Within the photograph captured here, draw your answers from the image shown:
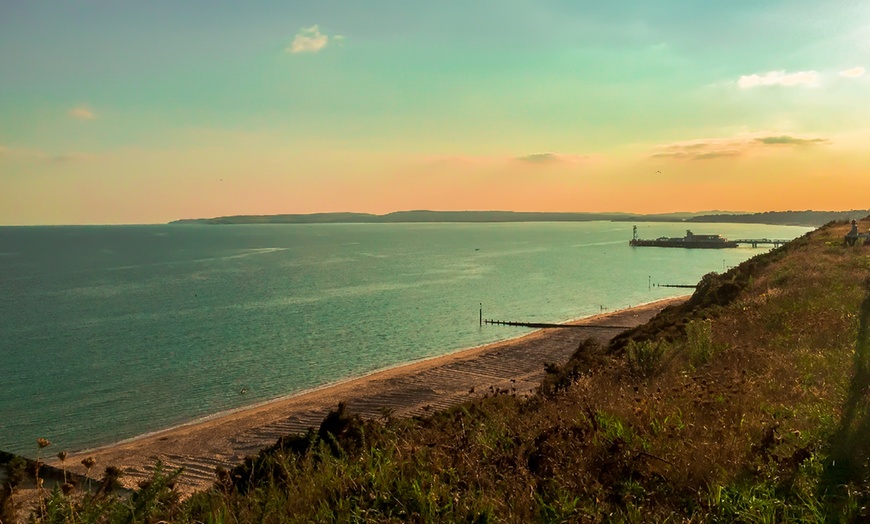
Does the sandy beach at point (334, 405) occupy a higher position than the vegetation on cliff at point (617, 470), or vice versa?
the vegetation on cliff at point (617, 470)

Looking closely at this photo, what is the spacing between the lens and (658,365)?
1284 centimetres

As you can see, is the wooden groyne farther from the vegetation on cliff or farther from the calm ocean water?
the vegetation on cliff

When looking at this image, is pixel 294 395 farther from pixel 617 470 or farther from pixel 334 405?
pixel 617 470

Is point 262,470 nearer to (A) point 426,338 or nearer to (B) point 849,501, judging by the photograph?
(B) point 849,501

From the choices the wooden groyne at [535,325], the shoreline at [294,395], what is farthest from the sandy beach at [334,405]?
the wooden groyne at [535,325]

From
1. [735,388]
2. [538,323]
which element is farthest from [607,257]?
[735,388]

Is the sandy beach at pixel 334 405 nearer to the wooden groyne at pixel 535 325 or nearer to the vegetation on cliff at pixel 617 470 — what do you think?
the wooden groyne at pixel 535 325

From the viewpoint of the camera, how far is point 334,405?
30.4 meters

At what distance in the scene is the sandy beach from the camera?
78.5 feet

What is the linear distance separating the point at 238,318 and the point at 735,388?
5653 cm

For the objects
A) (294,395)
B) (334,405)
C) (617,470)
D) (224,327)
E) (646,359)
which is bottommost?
(294,395)

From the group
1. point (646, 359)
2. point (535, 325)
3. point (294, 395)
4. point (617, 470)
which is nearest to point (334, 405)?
point (294, 395)

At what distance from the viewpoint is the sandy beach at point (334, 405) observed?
23922 mm

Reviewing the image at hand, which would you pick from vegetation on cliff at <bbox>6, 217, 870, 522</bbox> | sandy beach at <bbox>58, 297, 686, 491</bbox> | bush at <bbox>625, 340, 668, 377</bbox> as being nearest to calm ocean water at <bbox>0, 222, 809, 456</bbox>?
sandy beach at <bbox>58, 297, 686, 491</bbox>
